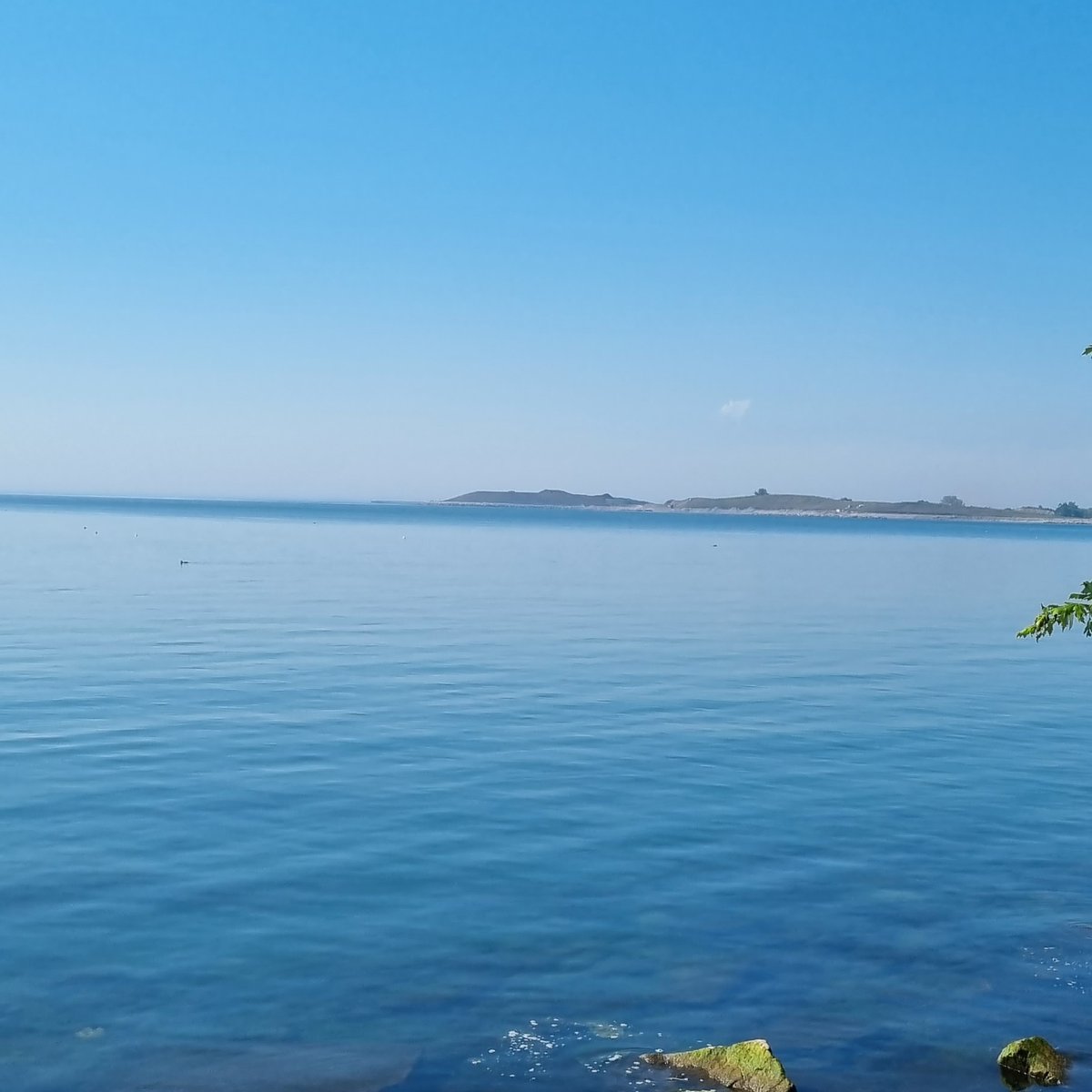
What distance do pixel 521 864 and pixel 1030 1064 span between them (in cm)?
1007

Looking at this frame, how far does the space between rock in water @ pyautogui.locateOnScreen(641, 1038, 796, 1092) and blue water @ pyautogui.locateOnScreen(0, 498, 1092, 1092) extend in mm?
724

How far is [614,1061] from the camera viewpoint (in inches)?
581

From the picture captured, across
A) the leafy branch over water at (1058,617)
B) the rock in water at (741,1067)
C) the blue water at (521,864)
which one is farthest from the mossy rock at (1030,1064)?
the leafy branch over water at (1058,617)

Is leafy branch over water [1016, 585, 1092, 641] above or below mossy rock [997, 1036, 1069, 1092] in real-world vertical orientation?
above

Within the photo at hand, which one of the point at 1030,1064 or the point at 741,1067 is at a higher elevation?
the point at 741,1067

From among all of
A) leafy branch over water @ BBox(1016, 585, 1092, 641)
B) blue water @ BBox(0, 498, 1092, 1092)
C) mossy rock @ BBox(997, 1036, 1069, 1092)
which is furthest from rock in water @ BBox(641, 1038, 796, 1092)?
leafy branch over water @ BBox(1016, 585, 1092, 641)

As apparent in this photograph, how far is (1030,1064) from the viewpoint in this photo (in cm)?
1469

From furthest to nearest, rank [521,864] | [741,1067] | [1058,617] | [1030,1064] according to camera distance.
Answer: [521,864]
[1030,1064]
[1058,617]
[741,1067]

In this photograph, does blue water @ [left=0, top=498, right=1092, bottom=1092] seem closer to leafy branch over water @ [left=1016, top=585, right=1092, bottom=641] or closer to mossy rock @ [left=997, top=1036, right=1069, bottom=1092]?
mossy rock @ [left=997, top=1036, right=1069, bottom=1092]

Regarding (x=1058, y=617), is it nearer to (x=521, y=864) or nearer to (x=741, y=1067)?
(x=741, y=1067)

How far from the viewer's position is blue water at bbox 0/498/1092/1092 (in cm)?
1549

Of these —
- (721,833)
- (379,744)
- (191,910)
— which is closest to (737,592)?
(379,744)

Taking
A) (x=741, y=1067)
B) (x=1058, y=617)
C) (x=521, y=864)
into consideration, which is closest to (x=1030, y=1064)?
(x=741, y=1067)

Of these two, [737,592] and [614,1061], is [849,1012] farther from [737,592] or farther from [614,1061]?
[737,592]
